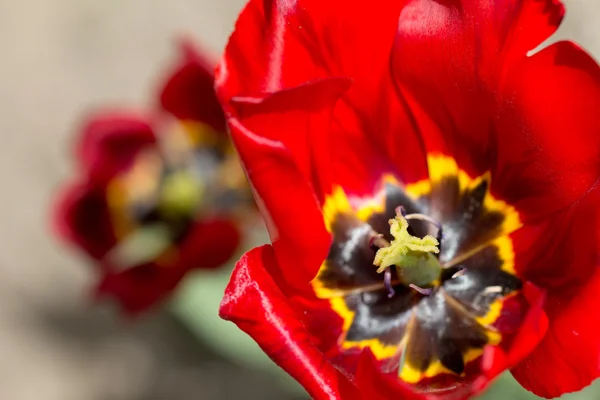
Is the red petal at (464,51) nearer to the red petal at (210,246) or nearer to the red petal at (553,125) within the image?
the red petal at (553,125)

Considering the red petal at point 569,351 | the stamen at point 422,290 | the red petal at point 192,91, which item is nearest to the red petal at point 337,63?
the stamen at point 422,290

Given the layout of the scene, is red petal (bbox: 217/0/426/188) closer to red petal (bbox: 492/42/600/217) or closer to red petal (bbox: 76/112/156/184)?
red petal (bbox: 492/42/600/217)

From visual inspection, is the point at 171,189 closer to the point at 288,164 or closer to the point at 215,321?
the point at 215,321

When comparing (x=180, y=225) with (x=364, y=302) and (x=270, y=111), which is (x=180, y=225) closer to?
(x=364, y=302)

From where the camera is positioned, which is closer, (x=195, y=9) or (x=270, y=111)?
(x=270, y=111)

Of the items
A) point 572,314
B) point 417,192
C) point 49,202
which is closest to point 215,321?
point 417,192

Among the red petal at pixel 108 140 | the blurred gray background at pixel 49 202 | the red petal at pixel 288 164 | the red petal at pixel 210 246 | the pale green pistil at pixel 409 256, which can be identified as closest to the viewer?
the red petal at pixel 288 164

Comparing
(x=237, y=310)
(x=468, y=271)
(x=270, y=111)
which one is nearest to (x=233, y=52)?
(x=270, y=111)
